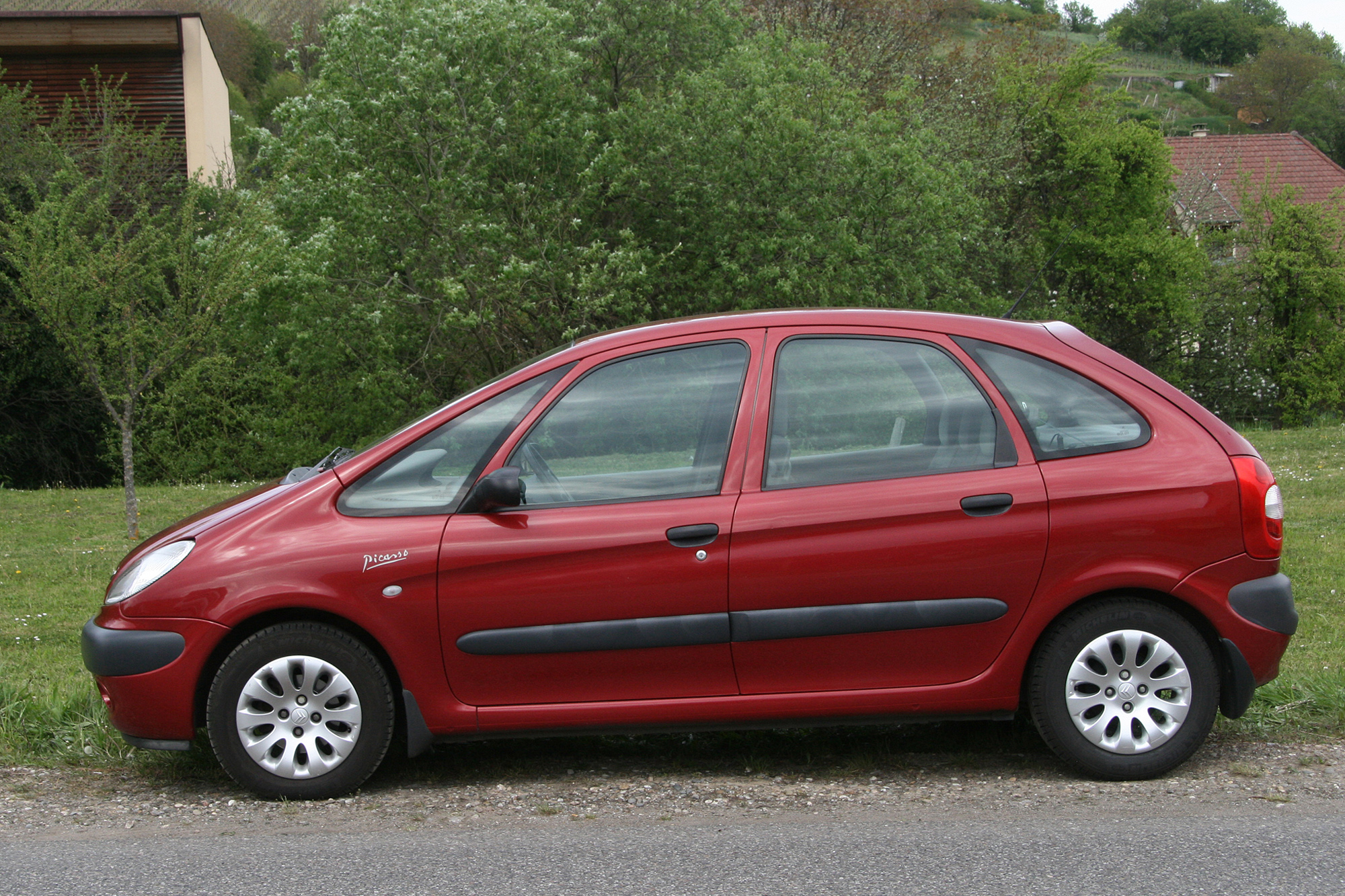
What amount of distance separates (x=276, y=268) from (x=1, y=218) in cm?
670

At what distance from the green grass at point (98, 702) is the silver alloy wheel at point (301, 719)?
0.55 metres

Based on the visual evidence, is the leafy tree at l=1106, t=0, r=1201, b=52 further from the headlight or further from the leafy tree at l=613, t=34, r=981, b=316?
the headlight

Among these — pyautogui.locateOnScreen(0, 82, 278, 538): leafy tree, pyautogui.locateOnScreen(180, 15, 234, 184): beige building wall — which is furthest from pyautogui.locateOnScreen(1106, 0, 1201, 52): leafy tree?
pyautogui.locateOnScreen(0, 82, 278, 538): leafy tree

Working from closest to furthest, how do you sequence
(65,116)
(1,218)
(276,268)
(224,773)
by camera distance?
(224,773) → (276,268) → (1,218) → (65,116)

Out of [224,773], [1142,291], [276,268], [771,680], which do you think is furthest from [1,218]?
[1142,291]

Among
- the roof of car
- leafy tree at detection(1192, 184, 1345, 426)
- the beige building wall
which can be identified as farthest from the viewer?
the beige building wall

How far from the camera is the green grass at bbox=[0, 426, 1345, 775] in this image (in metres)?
4.88

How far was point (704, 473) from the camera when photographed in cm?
441

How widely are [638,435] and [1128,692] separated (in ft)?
6.41

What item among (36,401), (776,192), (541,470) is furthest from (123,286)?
(36,401)

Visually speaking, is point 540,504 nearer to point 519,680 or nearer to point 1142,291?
point 519,680

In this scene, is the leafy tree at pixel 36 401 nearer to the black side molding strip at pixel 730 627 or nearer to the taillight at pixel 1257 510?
the black side molding strip at pixel 730 627

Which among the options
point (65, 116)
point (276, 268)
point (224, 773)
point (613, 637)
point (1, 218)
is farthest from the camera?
point (65, 116)

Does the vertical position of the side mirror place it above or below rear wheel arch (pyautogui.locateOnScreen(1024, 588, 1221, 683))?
above
